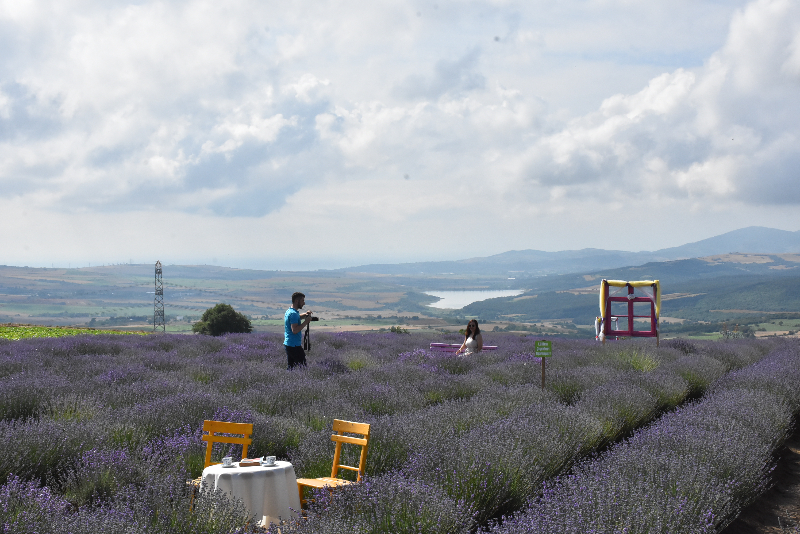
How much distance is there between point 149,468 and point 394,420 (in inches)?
72.5

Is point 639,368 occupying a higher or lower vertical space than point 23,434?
lower

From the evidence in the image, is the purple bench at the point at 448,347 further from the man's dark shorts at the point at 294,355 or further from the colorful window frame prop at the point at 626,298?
the man's dark shorts at the point at 294,355

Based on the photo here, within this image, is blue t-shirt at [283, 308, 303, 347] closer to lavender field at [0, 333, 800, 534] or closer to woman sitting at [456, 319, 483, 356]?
lavender field at [0, 333, 800, 534]

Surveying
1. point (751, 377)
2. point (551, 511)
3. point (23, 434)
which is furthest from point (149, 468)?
point (751, 377)

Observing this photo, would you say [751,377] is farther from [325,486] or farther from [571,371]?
[325,486]

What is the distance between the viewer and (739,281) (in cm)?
17788

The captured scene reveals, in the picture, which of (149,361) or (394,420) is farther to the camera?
(149,361)

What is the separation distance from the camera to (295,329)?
8039 millimetres

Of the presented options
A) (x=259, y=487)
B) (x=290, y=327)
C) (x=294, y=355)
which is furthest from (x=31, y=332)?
(x=259, y=487)

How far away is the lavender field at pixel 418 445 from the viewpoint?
2885 mm

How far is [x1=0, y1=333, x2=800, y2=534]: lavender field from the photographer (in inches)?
114

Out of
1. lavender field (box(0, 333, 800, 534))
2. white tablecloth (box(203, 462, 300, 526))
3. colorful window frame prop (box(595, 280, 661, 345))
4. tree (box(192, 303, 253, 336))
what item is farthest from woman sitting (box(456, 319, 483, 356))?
tree (box(192, 303, 253, 336))

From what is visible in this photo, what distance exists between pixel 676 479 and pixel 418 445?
1578mm

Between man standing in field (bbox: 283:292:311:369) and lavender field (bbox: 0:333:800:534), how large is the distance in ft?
0.89
